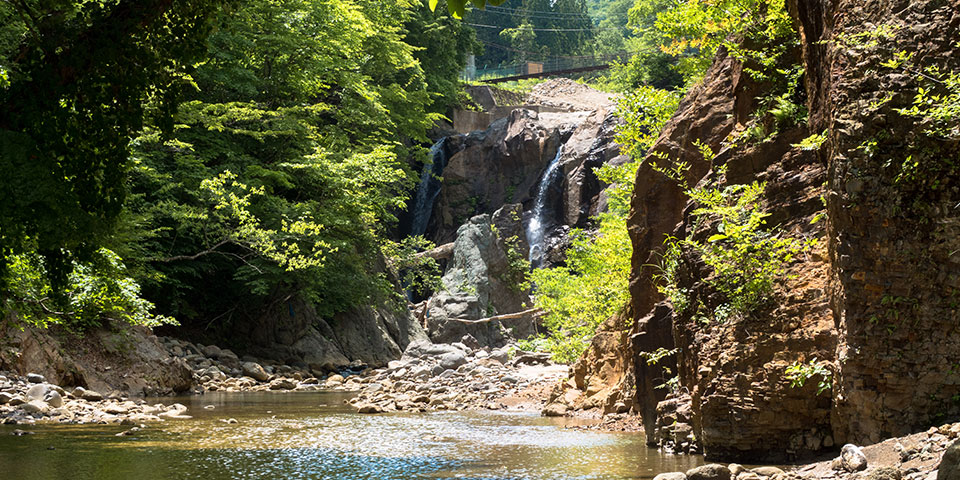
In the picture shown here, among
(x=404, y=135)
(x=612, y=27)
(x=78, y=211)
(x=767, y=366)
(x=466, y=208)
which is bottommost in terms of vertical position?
(x=767, y=366)

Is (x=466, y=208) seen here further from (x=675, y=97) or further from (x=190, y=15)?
(x=190, y=15)

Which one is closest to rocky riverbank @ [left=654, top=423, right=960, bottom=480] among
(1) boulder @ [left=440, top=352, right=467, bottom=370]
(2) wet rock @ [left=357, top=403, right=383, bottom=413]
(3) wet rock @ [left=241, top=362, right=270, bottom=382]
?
(2) wet rock @ [left=357, top=403, right=383, bottom=413]

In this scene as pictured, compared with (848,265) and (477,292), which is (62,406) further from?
(477,292)

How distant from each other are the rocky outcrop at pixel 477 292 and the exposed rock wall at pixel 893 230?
68.4 ft

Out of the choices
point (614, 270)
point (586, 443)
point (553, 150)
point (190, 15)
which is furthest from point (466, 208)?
point (190, 15)

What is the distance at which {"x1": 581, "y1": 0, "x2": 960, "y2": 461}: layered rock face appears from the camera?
20.9 ft

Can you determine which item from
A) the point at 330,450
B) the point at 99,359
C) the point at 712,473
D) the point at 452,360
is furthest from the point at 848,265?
the point at 452,360

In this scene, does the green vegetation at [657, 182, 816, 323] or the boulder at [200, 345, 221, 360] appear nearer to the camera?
the green vegetation at [657, 182, 816, 323]

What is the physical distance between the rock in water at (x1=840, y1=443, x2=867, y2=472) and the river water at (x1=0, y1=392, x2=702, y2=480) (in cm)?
182

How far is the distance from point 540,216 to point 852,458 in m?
28.6

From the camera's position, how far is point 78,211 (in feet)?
21.9

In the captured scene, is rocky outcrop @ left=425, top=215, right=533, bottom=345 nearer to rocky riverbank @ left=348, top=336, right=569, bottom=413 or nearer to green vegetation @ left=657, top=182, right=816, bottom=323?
rocky riverbank @ left=348, top=336, right=569, bottom=413

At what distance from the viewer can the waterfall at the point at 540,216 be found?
3375 cm

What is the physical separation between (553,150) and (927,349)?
30.6 meters
